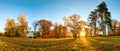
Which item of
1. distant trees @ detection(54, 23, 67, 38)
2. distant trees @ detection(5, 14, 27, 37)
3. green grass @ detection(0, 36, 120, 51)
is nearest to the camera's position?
green grass @ detection(0, 36, 120, 51)

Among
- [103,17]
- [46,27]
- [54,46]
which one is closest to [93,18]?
[103,17]

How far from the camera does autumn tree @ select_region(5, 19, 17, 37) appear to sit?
53156 mm

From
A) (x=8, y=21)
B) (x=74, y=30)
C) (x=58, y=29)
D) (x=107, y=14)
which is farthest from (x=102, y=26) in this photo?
(x=8, y=21)

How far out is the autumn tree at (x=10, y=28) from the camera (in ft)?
174

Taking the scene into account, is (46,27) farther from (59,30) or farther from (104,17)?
(104,17)

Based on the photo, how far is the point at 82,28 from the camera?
235ft

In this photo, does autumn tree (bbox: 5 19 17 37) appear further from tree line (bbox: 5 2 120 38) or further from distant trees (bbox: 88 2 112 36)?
distant trees (bbox: 88 2 112 36)

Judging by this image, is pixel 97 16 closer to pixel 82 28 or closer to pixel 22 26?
pixel 82 28

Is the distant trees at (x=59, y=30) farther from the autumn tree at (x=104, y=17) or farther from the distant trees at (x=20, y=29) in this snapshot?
the distant trees at (x=20, y=29)

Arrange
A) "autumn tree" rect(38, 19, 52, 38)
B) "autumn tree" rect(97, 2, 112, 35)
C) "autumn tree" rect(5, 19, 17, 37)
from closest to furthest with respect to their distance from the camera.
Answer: "autumn tree" rect(5, 19, 17, 37) < "autumn tree" rect(38, 19, 52, 38) < "autumn tree" rect(97, 2, 112, 35)

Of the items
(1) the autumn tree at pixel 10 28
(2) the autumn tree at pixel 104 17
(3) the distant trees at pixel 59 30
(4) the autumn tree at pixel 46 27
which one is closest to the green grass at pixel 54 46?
(1) the autumn tree at pixel 10 28

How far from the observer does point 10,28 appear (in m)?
56.9

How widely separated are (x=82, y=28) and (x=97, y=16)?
7.62 meters

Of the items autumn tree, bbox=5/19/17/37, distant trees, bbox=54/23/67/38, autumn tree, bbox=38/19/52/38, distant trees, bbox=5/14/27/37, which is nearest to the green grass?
distant trees, bbox=5/14/27/37
